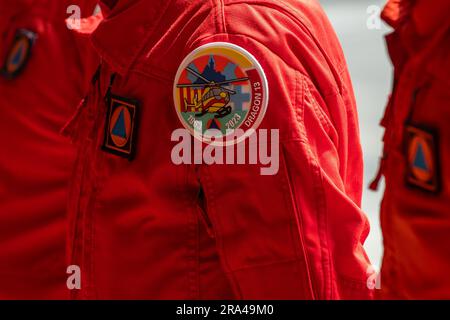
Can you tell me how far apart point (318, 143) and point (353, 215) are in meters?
0.11

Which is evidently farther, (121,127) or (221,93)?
(121,127)

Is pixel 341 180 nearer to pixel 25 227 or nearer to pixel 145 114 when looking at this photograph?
pixel 145 114

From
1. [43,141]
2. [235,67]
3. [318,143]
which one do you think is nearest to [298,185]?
[318,143]

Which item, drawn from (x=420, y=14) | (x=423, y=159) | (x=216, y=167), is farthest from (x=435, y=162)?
(x=216, y=167)

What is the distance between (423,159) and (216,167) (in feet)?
1.08

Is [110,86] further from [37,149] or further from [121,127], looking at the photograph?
[37,149]

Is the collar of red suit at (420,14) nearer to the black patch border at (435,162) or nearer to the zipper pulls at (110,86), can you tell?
the black patch border at (435,162)

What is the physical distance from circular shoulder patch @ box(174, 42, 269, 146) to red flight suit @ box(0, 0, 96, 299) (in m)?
0.44

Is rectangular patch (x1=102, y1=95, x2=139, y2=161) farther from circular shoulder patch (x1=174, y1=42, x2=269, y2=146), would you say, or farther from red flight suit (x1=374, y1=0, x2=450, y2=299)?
red flight suit (x1=374, y1=0, x2=450, y2=299)

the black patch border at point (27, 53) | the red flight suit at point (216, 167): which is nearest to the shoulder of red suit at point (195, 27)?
the red flight suit at point (216, 167)

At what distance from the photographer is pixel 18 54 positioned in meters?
1.79

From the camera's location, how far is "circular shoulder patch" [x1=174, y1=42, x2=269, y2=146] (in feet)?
4.37

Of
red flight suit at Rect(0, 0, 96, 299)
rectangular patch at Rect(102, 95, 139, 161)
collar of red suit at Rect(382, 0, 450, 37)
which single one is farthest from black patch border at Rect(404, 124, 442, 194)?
red flight suit at Rect(0, 0, 96, 299)

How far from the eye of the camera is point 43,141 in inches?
69.9
